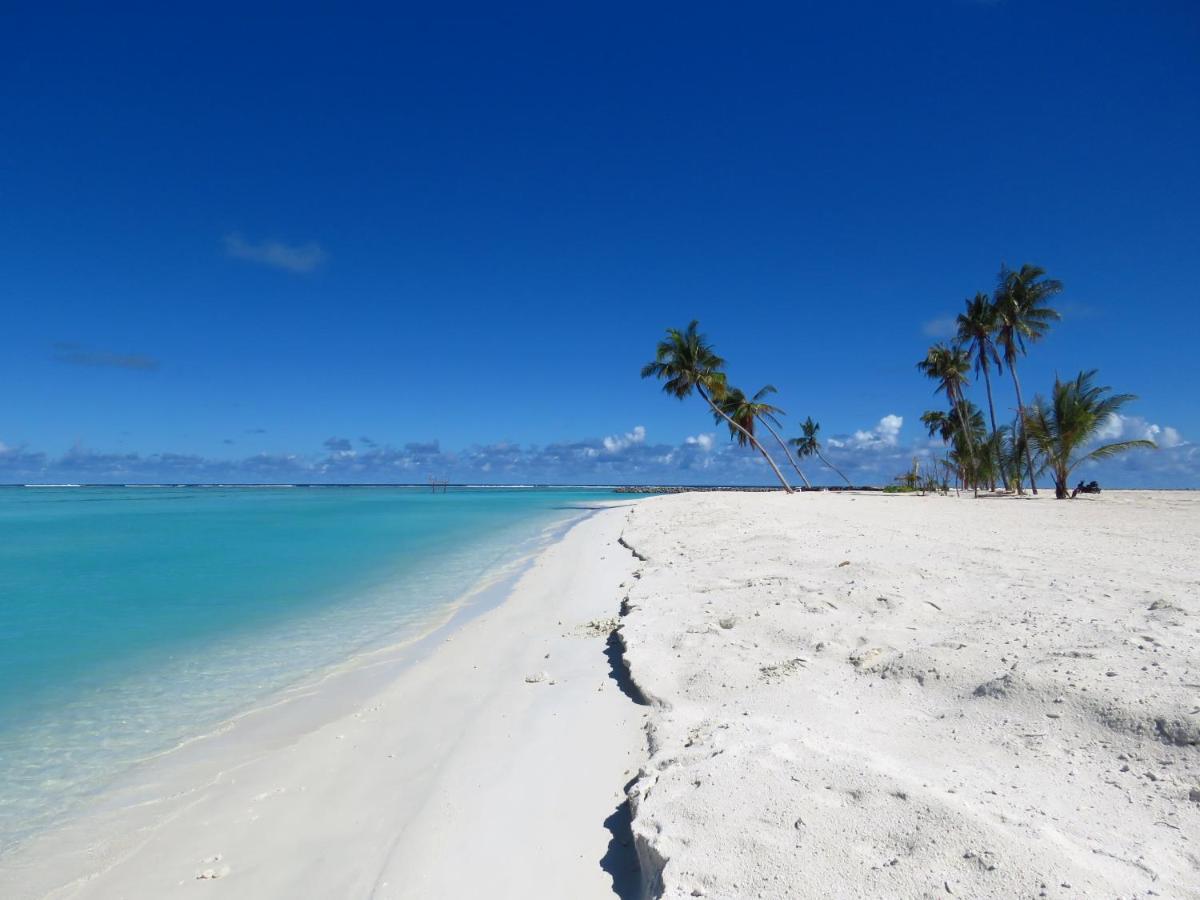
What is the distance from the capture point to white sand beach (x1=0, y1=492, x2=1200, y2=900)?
227 centimetres

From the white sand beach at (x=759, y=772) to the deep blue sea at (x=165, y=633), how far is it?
116cm

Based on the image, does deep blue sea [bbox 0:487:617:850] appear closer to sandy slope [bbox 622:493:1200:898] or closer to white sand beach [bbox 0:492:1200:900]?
white sand beach [bbox 0:492:1200:900]

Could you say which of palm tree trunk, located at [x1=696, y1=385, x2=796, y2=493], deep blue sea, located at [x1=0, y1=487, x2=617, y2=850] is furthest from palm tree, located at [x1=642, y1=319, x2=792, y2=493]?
deep blue sea, located at [x1=0, y1=487, x2=617, y2=850]

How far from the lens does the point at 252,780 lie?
384 cm

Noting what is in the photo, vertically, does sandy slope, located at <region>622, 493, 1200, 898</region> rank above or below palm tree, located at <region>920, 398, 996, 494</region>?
below

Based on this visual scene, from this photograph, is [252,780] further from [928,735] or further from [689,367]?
[689,367]

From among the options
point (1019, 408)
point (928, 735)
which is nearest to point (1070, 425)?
point (1019, 408)

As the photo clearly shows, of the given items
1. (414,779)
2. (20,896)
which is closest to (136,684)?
(20,896)

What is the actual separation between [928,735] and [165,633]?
8.97 meters

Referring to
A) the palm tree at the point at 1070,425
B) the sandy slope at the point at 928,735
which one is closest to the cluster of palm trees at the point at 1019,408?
the palm tree at the point at 1070,425

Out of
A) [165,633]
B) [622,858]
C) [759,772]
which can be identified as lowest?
[165,633]

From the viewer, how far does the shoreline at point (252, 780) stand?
2924 mm

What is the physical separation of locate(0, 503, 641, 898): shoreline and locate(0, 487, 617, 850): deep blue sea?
326 millimetres

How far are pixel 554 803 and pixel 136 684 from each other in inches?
203
